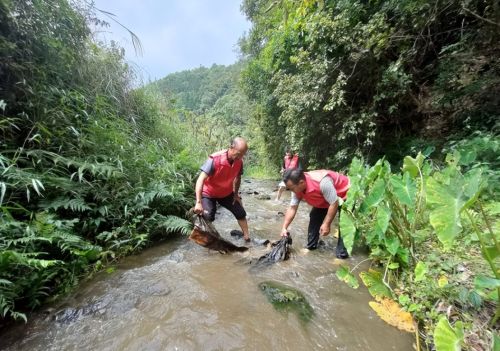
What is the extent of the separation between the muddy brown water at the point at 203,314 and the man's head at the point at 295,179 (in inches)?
41.9

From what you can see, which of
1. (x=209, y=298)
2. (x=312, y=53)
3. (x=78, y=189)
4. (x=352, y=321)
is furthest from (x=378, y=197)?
(x=312, y=53)

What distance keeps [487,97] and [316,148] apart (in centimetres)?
459

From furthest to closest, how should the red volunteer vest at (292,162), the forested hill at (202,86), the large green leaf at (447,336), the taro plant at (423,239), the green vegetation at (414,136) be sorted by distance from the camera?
the forested hill at (202,86) < the red volunteer vest at (292,162) < the green vegetation at (414,136) < the taro plant at (423,239) < the large green leaf at (447,336)

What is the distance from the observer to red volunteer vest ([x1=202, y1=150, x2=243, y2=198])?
158 inches

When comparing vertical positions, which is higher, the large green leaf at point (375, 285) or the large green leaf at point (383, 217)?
the large green leaf at point (383, 217)

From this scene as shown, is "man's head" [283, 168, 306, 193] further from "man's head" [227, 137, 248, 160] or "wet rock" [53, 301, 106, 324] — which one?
"wet rock" [53, 301, 106, 324]

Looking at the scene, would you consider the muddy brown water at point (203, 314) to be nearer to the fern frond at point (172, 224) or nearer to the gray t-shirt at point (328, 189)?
the fern frond at point (172, 224)

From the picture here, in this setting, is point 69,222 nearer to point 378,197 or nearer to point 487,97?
point 378,197

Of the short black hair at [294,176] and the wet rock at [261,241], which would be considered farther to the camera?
the wet rock at [261,241]

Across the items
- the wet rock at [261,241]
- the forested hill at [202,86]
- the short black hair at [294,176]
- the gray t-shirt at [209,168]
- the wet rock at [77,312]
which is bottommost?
the wet rock at [261,241]

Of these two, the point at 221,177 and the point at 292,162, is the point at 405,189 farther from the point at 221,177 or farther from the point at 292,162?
the point at 292,162

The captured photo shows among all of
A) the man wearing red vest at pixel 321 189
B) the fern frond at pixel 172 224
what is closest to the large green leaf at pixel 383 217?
the man wearing red vest at pixel 321 189

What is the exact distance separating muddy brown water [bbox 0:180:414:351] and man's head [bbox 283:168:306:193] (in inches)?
41.9

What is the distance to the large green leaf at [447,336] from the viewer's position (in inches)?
64.1
